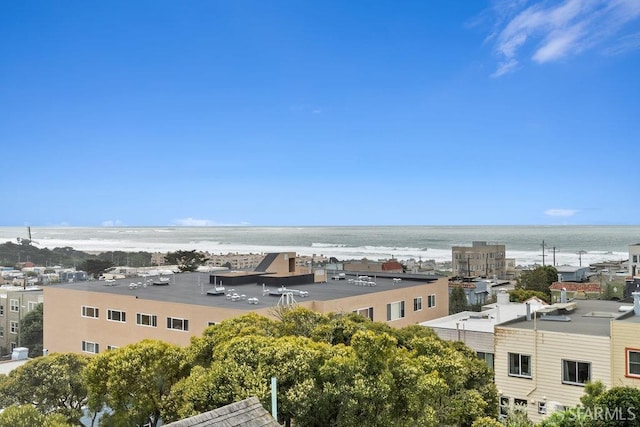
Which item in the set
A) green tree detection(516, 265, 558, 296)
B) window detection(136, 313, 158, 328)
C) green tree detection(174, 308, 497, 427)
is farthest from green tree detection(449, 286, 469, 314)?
green tree detection(174, 308, 497, 427)

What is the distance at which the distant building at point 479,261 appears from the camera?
92.2m

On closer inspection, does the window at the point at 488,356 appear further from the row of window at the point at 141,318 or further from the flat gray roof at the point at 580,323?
the row of window at the point at 141,318

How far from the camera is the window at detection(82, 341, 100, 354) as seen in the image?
30000mm

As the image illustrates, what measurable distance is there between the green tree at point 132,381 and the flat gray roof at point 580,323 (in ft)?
40.2

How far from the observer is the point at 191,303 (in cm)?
2661

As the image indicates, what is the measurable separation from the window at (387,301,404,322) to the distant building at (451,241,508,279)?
203ft

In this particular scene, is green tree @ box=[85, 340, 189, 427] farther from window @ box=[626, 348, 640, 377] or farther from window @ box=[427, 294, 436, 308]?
window @ box=[427, 294, 436, 308]

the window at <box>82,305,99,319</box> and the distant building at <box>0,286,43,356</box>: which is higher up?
the window at <box>82,305,99,319</box>

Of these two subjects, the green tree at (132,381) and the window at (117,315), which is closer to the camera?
the green tree at (132,381)

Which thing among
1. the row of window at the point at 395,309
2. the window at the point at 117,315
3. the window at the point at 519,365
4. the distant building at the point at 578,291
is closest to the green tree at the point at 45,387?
the window at the point at 117,315

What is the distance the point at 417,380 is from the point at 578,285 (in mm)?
42577

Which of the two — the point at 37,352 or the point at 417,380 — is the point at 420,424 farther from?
the point at 37,352

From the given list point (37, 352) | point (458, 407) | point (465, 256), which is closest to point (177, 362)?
point (458, 407)

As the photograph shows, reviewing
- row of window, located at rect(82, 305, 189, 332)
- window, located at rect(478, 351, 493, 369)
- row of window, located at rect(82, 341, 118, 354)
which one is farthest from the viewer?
row of window, located at rect(82, 341, 118, 354)
